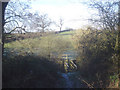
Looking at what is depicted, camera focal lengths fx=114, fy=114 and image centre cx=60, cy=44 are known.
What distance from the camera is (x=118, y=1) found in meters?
3.08

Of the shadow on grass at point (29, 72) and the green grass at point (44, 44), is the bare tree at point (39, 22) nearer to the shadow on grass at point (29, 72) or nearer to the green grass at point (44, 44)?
the green grass at point (44, 44)

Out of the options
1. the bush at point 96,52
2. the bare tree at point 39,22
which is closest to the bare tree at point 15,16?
the bare tree at point 39,22

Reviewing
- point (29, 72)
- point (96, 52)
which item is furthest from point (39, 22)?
point (96, 52)

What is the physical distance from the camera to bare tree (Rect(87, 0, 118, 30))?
3182mm

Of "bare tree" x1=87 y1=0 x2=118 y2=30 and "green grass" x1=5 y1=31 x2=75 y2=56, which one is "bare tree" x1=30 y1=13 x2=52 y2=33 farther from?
"bare tree" x1=87 y1=0 x2=118 y2=30

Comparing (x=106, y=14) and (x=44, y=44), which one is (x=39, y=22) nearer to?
(x=44, y=44)

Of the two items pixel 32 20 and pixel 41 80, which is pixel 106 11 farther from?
pixel 41 80

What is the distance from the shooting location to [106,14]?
3.31 meters

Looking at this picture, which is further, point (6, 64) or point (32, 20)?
point (32, 20)

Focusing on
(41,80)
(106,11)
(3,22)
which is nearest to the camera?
(3,22)

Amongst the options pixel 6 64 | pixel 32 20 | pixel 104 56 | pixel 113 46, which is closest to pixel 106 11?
pixel 113 46

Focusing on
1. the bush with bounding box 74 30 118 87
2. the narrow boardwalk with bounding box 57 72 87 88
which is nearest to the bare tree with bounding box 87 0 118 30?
the bush with bounding box 74 30 118 87

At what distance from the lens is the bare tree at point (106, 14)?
10.4ft

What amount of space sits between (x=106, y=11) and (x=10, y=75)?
327 centimetres
